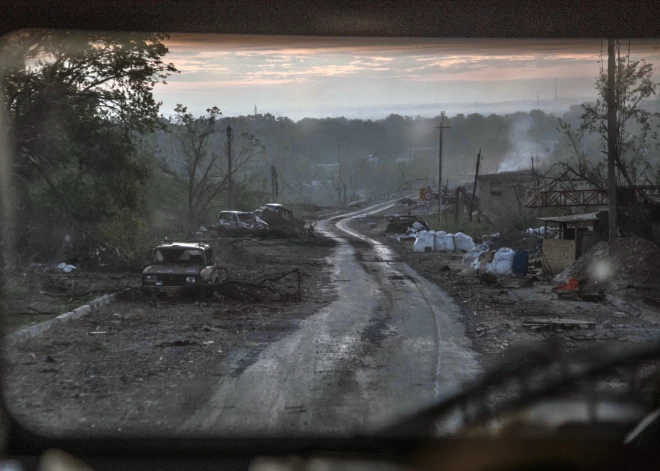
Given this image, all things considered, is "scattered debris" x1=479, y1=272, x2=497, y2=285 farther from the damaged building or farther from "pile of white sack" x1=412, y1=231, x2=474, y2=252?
"pile of white sack" x1=412, y1=231, x2=474, y2=252

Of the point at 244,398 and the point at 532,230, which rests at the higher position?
the point at 244,398

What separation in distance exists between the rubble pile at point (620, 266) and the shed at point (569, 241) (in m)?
1.10

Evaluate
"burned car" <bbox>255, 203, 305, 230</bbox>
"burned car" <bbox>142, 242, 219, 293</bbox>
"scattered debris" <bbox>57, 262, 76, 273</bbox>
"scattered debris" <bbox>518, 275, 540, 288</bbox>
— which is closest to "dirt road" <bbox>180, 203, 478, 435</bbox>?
"burned car" <bbox>142, 242, 219, 293</bbox>

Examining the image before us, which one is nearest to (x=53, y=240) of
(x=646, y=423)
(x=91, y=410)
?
(x=91, y=410)

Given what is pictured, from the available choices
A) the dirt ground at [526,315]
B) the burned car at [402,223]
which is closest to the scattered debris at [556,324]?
the dirt ground at [526,315]

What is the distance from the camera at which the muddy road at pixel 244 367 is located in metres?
5.61

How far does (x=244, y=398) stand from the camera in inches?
249

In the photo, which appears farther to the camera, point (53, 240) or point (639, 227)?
point (639, 227)

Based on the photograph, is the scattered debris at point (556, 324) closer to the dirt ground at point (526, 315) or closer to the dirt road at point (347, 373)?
the dirt ground at point (526, 315)

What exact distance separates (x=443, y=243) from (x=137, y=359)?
25140mm

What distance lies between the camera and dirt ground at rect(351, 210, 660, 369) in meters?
8.89

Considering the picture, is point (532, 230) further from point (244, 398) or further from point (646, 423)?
point (646, 423)

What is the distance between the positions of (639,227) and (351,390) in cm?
1452

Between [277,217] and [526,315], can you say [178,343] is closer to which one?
[526,315]
